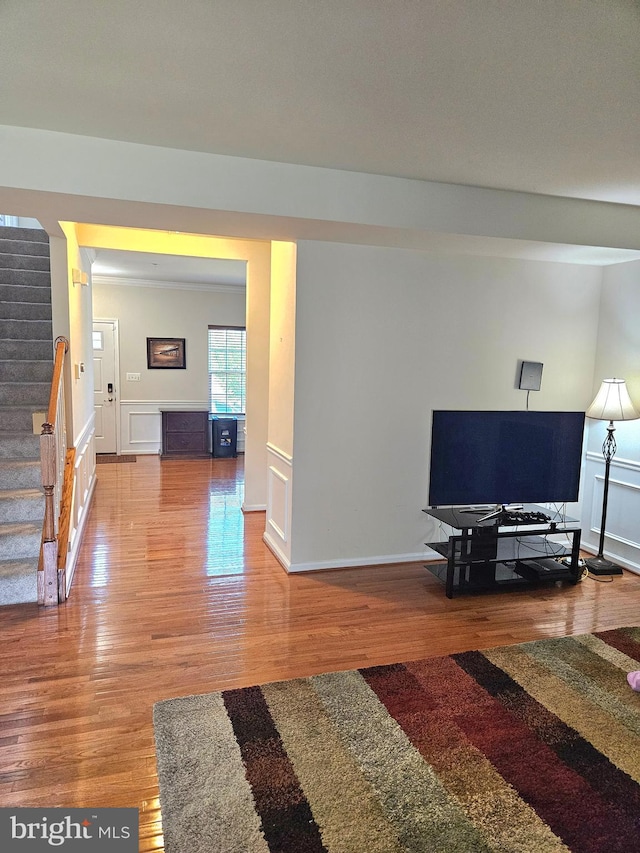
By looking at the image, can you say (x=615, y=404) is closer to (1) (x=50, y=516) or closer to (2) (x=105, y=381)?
(1) (x=50, y=516)

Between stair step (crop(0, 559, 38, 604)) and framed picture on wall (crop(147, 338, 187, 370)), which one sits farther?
framed picture on wall (crop(147, 338, 187, 370))

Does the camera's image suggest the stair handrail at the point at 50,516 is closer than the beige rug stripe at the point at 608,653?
No

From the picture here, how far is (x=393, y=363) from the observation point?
14.0 ft

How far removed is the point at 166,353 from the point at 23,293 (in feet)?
13.1

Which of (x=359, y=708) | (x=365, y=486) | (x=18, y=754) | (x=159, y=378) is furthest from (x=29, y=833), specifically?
(x=159, y=378)

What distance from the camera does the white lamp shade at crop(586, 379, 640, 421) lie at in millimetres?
4207

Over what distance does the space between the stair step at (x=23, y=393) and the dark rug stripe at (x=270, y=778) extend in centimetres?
321

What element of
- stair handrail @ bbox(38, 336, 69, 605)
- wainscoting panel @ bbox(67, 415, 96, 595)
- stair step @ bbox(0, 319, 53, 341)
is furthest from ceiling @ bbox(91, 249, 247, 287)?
stair handrail @ bbox(38, 336, 69, 605)

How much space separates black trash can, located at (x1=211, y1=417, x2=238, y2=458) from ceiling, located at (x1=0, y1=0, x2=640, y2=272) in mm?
6153

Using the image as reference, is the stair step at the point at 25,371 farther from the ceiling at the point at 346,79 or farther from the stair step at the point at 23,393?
the ceiling at the point at 346,79

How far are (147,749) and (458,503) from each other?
2.89 metres

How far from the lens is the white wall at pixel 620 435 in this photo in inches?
173

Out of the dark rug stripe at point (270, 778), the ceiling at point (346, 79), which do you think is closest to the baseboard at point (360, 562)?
the dark rug stripe at point (270, 778)

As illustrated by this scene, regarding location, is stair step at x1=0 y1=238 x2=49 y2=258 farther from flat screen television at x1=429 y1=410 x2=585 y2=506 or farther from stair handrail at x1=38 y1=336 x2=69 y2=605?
flat screen television at x1=429 y1=410 x2=585 y2=506
